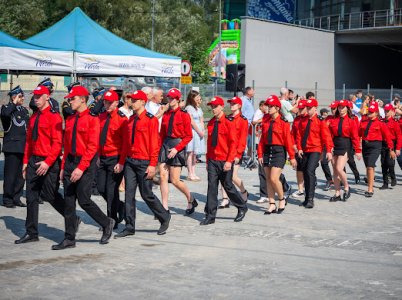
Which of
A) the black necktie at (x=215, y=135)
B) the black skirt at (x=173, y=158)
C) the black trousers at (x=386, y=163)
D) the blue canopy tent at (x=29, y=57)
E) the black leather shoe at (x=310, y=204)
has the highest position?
the blue canopy tent at (x=29, y=57)

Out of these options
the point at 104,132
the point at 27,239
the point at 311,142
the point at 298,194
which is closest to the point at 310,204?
the point at 311,142

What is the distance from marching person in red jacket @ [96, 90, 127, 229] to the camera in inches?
404

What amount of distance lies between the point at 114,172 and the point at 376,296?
14.0 ft

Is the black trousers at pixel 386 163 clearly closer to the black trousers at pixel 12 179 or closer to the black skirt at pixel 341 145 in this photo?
the black skirt at pixel 341 145

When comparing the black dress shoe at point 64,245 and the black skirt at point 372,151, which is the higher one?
the black skirt at point 372,151

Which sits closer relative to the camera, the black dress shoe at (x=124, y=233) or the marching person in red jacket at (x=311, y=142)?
the black dress shoe at (x=124, y=233)

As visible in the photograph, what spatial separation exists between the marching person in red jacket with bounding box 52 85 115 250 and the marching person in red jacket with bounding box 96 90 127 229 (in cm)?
96

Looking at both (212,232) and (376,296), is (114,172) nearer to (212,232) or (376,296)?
(212,232)

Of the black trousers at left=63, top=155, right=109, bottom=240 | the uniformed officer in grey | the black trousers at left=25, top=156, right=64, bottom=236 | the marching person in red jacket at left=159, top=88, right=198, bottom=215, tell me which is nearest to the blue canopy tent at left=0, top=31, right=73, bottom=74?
the uniformed officer in grey

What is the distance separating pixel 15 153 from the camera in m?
12.7

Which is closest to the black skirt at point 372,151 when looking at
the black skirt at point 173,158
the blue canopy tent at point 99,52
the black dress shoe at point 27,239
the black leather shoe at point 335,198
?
the black leather shoe at point 335,198

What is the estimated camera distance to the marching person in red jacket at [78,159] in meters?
9.07

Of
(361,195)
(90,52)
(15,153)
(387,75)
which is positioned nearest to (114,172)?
(15,153)

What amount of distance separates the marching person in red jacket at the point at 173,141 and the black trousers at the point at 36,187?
2.21 m
